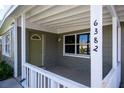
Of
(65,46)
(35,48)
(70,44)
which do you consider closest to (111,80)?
(70,44)

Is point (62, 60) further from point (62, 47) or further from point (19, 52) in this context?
point (19, 52)

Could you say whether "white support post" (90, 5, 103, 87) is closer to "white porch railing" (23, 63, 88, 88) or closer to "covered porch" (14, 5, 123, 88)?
"covered porch" (14, 5, 123, 88)

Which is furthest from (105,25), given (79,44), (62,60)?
(62,60)

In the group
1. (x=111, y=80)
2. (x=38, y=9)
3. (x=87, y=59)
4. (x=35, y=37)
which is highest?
(x=38, y=9)

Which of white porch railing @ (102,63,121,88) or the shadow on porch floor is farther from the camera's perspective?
the shadow on porch floor

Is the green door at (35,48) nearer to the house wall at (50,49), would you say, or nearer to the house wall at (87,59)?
the house wall at (50,49)

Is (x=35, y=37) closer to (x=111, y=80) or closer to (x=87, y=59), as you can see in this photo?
(x=87, y=59)

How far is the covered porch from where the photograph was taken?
3.45 meters

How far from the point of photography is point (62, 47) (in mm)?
9719

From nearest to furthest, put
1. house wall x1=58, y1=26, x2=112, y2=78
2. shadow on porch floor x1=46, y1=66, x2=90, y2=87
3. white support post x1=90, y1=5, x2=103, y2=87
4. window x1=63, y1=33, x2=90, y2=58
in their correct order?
1. white support post x1=90, y1=5, x2=103, y2=87
2. shadow on porch floor x1=46, y1=66, x2=90, y2=87
3. house wall x1=58, y1=26, x2=112, y2=78
4. window x1=63, y1=33, x2=90, y2=58

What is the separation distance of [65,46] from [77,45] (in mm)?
1099

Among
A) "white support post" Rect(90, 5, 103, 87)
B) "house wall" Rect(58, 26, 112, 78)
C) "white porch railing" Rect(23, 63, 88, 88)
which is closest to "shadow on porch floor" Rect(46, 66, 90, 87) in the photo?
"house wall" Rect(58, 26, 112, 78)

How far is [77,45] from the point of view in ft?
28.7

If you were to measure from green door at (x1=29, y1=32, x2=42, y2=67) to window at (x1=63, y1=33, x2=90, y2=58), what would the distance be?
1.57 metres
